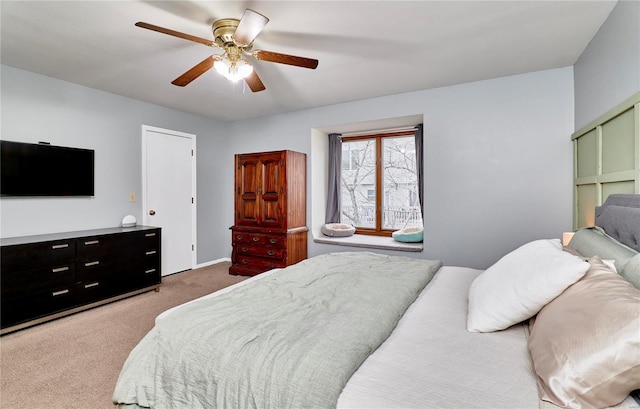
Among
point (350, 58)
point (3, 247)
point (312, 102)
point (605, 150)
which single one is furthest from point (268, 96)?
point (605, 150)

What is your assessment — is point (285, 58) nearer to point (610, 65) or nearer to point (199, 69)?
point (199, 69)

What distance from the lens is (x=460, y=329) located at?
1.24 m

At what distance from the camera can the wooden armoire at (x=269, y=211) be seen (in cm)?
414

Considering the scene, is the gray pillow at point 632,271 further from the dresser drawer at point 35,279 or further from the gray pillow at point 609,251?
the dresser drawer at point 35,279

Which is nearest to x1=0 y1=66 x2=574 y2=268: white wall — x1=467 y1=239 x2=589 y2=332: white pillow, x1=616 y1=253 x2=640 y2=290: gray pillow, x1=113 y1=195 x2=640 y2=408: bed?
x1=113 y1=195 x2=640 y2=408: bed

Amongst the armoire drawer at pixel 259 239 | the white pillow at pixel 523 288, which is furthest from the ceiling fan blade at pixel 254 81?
the white pillow at pixel 523 288

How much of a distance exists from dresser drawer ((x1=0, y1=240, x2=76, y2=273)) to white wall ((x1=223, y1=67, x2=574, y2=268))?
3.78 m

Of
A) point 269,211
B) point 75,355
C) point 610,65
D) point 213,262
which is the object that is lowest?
point 75,355

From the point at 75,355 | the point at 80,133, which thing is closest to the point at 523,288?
the point at 75,355

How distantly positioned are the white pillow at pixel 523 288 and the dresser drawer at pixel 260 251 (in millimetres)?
3020

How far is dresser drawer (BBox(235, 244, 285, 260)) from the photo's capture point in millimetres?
4133

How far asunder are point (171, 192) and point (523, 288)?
4511 millimetres

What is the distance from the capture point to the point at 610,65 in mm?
2094

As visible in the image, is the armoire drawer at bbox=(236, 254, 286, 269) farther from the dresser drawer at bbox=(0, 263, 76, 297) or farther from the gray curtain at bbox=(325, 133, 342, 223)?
the dresser drawer at bbox=(0, 263, 76, 297)
